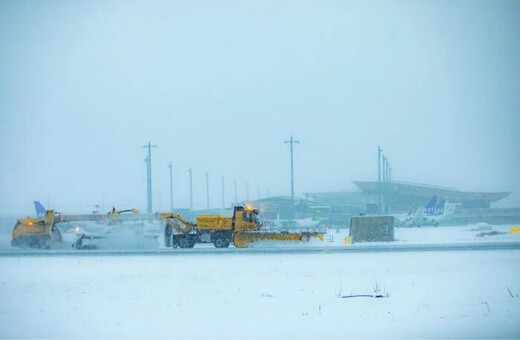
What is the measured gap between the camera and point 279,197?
91.5 meters

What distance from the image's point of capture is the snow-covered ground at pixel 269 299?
13.5 meters

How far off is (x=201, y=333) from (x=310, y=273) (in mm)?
9526

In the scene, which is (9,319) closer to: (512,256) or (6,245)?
(512,256)

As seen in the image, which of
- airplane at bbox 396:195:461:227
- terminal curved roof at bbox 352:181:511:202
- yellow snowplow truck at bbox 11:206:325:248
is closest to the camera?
yellow snowplow truck at bbox 11:206:325:248

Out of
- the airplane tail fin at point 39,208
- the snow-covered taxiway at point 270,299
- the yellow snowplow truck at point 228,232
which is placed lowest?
the snow-covered taxiway at point 270,299

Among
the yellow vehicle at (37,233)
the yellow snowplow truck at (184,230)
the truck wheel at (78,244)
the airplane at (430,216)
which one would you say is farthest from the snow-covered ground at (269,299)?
the airplane at (430,216)

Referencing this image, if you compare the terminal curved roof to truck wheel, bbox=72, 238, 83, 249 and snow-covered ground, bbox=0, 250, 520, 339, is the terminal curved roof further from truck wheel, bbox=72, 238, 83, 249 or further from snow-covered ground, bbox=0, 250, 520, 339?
snow-covered ground, bbox=0, 250, 520, 339

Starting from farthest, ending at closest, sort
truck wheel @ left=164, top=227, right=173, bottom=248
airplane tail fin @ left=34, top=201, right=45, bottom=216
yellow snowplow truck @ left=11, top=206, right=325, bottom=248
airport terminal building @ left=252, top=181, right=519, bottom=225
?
1. airport terminal building @ left=252, top=181, right=519, bottom=225
2. airplane tail fin @ left=34, top=201, right=45, bottom=216
3. truck wheel @ left=164, top=227, right=173, bottom=248
4. yellow snowplow truck @ left=11, top=206, right=325, bottom=248

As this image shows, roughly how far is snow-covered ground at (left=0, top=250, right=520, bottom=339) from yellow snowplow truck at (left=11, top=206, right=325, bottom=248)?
9290 millimetres

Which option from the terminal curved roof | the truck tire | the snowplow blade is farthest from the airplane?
the truck tire

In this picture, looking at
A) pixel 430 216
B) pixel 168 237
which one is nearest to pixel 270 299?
pixel 168 237

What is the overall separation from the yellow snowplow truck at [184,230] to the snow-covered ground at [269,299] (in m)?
9.29

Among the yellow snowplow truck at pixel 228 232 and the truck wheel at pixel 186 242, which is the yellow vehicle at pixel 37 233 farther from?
the truck wheel at pixel 186 242

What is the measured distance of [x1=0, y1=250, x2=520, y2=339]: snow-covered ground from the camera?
44.3 ft
